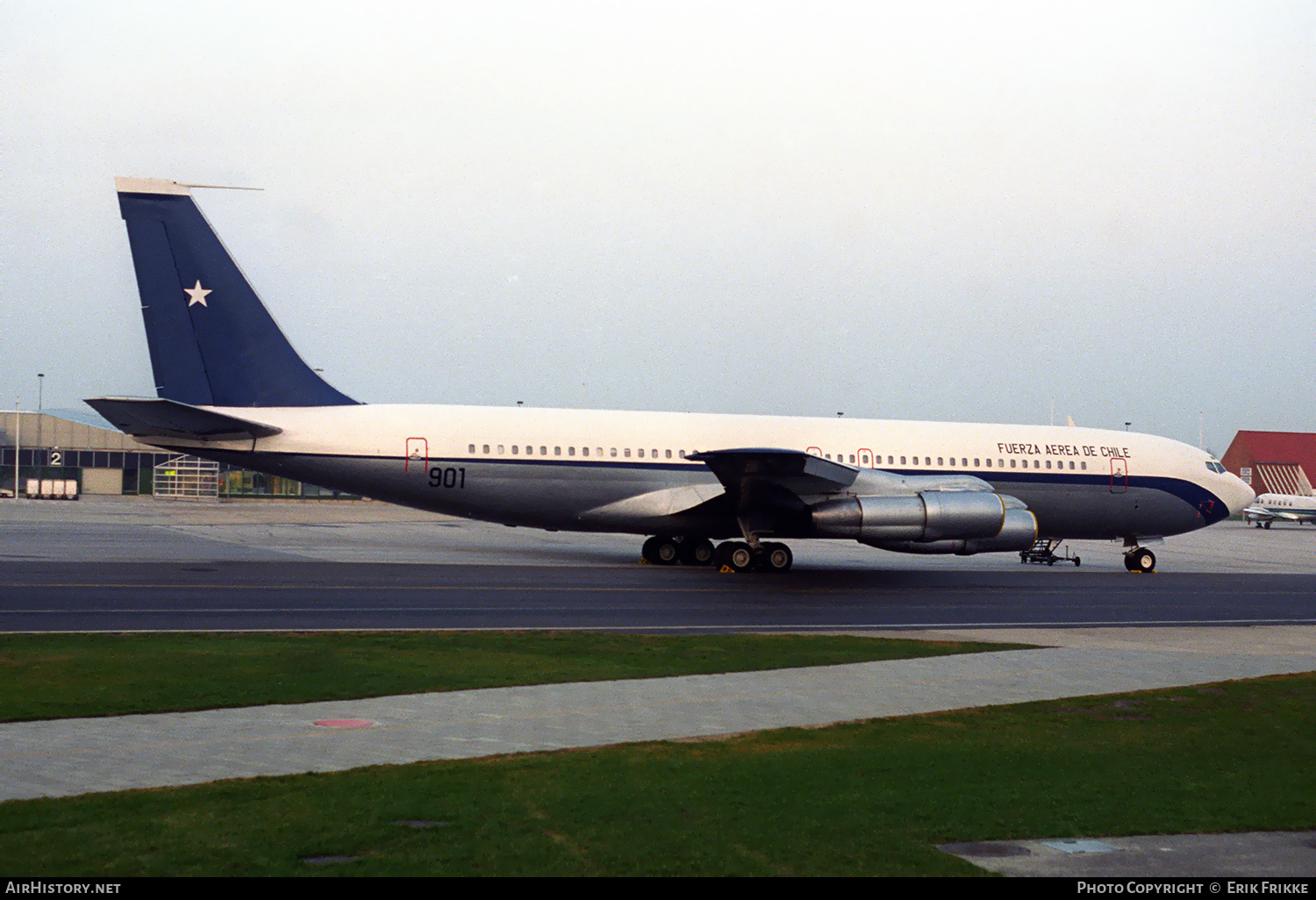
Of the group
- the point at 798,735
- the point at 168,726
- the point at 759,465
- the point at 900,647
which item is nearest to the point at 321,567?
the point at 759,465

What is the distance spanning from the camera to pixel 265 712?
1002 centimetres

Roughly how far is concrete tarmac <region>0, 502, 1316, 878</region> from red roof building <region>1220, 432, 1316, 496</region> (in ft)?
313

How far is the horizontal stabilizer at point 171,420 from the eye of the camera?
77.4ft

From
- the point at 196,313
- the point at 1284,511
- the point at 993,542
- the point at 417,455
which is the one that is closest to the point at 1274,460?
Answer: the point at 1284,511

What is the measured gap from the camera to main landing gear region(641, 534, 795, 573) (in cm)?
2742

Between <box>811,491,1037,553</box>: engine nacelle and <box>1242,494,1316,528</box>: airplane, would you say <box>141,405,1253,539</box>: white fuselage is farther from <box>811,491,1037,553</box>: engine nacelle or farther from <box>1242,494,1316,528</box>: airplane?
<box>1242,494,1316,528</box>: airplane

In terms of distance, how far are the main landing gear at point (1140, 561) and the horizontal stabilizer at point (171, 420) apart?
23651 millimetres

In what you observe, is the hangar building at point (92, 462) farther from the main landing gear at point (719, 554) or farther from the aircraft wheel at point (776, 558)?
the aircraft wheel at point (776, 558)

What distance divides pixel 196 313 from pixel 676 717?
20.0 meters

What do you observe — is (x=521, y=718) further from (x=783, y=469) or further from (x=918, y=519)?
(x=918, y=519)

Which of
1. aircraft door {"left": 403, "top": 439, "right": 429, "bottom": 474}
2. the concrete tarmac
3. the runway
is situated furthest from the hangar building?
the concrete tarmac

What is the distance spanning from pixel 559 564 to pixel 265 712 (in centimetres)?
1868

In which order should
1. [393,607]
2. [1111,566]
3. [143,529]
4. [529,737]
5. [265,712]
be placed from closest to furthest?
[529,737] < [265,712] < [393,607] < [1111,566] < [143,529]
